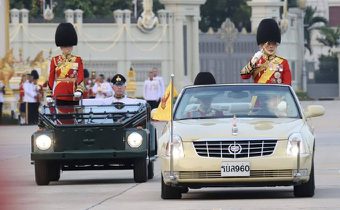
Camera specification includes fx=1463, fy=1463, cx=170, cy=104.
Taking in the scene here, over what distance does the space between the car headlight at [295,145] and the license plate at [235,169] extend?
1.57 ft

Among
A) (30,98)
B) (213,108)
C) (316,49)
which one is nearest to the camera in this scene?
(213,108)

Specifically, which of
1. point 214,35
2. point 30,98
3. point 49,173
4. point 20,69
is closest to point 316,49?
point 214,35

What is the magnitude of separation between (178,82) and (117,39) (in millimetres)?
3726

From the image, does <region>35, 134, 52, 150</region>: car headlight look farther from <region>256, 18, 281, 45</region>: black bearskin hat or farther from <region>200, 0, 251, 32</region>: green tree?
<region>200, 0, 251, 32</region>: green tree

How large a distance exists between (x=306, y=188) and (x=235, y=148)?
3.23 ft

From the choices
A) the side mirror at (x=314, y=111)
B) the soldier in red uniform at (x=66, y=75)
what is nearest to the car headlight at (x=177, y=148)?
the side mirror at (x=314, y=111)

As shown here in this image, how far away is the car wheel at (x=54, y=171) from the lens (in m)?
18.8

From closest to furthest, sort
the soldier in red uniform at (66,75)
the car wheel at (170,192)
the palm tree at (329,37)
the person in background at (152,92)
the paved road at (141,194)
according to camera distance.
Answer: the paved road at (141,194)
the car wheel at (170,192)
the soldier in red uniform at (66,75)
the person in background at (152,92)
the palm tree at (329,37)

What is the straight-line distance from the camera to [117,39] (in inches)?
2862

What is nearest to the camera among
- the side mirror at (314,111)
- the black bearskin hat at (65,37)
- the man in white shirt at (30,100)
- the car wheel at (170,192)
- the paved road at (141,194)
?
the paved road at (141,194)

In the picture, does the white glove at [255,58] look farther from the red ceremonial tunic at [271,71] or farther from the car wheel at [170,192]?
the car wheel at [170,192]

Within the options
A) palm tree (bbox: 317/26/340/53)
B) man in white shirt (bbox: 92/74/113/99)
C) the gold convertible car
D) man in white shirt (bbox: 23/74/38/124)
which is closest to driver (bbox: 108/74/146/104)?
the gold convertible car

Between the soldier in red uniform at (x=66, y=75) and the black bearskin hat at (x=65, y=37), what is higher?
the black bearskin hat at (x=65, y=37)

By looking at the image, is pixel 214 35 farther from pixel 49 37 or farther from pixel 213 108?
pixel 213 108
